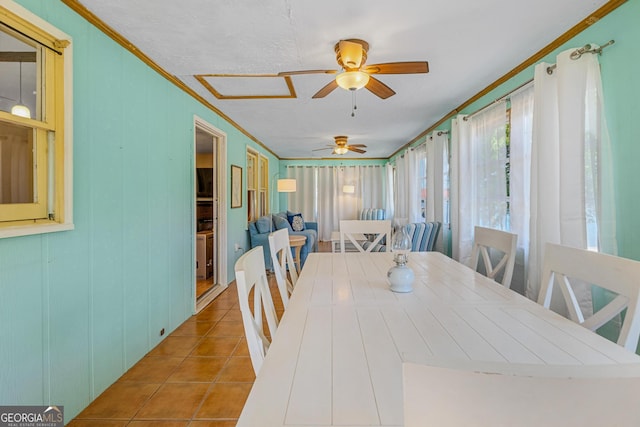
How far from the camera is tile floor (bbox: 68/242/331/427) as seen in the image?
1771 mm

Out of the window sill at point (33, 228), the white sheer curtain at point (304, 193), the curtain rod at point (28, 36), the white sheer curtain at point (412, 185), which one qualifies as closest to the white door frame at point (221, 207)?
the curtain rod at point (28, 36)

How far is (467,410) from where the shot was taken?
0.38 m

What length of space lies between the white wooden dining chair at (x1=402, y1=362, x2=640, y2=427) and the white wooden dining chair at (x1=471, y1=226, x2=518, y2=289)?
1478 millimetres

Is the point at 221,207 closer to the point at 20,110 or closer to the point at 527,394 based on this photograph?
the point at 20,110

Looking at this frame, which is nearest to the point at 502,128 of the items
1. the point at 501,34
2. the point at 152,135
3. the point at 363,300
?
the point at 501,34

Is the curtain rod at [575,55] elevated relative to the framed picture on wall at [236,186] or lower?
elevated

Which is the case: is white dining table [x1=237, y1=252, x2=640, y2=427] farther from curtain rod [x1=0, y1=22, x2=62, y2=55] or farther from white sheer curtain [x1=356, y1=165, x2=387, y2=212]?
white sheer curtain [x1=356, y1=165, x2=387, y2=212]

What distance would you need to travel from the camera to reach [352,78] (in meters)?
2.23

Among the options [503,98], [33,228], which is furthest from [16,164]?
[503,98]

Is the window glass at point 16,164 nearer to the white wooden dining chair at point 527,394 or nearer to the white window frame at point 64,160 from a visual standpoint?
the white window frame at point 64,160

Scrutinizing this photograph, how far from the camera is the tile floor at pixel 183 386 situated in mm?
1771

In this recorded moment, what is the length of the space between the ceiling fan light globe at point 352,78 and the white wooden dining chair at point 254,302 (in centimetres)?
146

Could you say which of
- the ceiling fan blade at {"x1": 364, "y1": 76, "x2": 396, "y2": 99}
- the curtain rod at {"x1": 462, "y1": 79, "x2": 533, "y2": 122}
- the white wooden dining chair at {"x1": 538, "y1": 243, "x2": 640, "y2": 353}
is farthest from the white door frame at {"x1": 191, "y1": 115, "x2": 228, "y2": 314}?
the white wooden dining chair at {"x1": 538, "y1": 243, "x2": 640, "y2": 353}

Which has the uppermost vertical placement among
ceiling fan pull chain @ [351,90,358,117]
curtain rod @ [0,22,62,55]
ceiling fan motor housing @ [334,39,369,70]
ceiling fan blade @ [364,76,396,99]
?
ceiling fan pull chain @ [351,90,358,117]
